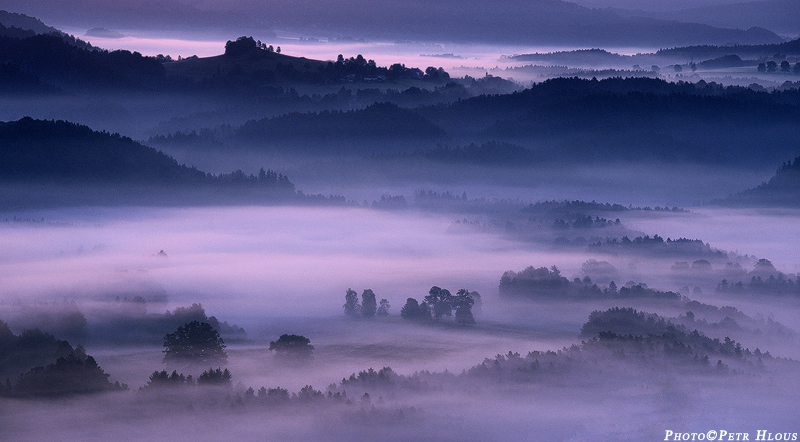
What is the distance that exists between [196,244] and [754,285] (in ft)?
312

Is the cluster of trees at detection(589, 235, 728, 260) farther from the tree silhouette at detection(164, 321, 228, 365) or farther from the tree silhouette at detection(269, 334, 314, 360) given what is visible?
the tree silhouette at detection(164, 321, 228, 365)

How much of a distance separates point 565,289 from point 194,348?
53271mm

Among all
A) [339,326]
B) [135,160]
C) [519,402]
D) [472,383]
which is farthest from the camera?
[135,160]

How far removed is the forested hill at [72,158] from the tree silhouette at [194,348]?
10234 cm

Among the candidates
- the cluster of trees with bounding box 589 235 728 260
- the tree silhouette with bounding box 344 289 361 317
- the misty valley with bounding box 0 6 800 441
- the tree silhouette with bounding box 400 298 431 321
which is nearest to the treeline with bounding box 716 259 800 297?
the misty valley with bounding box 0 6 800 441

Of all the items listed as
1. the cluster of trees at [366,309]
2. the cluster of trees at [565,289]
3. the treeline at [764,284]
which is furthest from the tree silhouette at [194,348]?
the treeline at [764,284]

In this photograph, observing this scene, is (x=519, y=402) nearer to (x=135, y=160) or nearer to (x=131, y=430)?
(x=131, y=430)

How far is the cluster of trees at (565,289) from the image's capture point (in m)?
86.8

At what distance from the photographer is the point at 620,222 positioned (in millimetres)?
171750

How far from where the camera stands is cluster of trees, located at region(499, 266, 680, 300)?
8681 centimetres

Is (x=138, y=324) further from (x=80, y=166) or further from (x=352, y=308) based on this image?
(x=80, y=166)

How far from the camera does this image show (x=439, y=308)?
72.1 m

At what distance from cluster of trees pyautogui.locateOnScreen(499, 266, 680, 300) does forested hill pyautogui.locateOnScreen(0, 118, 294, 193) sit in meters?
76.9

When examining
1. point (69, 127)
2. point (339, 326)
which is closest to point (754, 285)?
point (339, 326)
